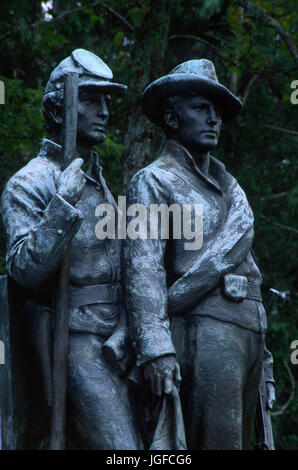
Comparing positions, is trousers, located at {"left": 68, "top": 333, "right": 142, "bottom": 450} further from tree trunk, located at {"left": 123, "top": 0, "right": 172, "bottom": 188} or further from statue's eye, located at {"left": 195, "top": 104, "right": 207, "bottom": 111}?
→ tree trunk, located at {"left": 123, "top": 0, "right": 172, "bottom": 188}

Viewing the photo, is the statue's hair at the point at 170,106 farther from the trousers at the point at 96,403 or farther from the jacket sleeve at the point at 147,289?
the trousers at the point at 96,403

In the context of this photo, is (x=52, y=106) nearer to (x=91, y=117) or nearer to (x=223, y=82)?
(x=91, y=117)

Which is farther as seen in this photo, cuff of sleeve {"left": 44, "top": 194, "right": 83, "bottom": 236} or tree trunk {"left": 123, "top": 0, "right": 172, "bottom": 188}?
tree trunk {"left": 123, "top": 0, "right": 172, "bottom": 188}

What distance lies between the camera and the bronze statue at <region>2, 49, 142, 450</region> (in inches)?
197

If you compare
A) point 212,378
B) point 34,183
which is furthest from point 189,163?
point 212,378

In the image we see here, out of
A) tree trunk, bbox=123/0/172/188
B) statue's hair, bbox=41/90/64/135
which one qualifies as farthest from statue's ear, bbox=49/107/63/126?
tree trunk, bbox=123/0/172/188

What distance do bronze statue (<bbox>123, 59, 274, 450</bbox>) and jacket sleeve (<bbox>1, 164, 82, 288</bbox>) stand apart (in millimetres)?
500

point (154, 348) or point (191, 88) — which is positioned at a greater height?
point (191, 88)

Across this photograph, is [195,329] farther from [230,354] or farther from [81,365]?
[81,365]

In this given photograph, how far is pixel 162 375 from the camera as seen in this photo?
500 cm

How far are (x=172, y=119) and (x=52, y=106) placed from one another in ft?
2.39

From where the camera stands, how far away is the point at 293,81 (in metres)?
12.0

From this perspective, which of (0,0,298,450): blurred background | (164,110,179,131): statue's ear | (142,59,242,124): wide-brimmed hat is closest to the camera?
(142,59,242,124): wide-brimmed hat
